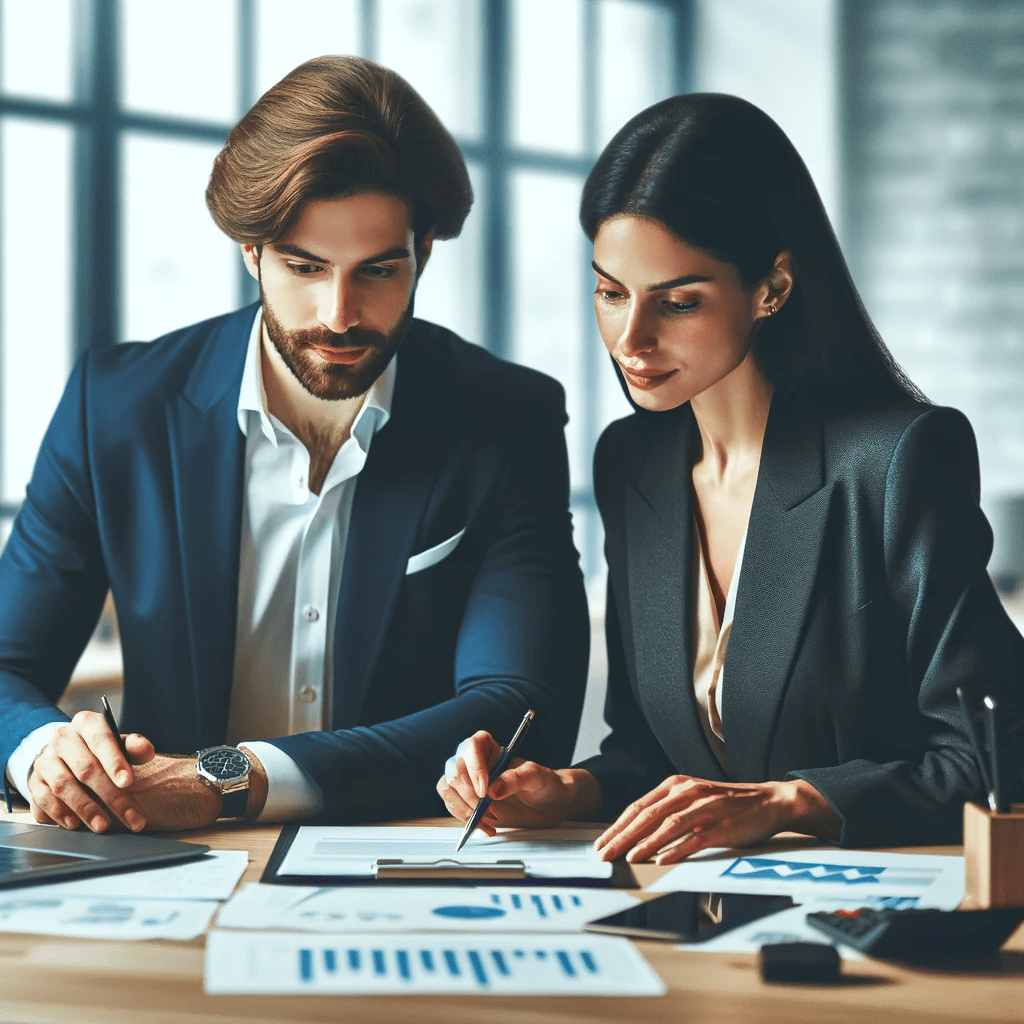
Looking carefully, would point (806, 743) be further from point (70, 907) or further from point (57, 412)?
point (57, 412)

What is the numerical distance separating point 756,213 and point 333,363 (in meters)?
0.63

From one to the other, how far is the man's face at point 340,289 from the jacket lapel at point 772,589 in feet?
1.94

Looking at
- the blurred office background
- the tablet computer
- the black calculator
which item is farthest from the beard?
the blurred office background

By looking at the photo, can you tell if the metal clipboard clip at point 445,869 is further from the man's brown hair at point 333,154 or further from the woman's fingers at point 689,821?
the man's brown hair at point 333,154

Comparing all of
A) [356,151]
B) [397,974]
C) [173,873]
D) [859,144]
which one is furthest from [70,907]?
[859,144]

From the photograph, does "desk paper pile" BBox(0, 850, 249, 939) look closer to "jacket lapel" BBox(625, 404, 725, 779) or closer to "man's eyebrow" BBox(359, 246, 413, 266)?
"jacket lapel" BBox(625, 404, 725, 779)

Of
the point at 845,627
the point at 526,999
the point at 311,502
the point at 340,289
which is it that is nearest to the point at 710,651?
the point at 845,627

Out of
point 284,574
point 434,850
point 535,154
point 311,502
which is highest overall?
point 535,154

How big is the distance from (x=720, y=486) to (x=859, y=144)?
16.3ft

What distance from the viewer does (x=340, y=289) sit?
73.2 inches

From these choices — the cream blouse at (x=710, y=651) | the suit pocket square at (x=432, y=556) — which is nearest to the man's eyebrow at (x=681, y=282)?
the cream blouse at (x=710, y=651)

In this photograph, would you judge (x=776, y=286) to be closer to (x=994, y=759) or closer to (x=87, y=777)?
(x=994, y=759)

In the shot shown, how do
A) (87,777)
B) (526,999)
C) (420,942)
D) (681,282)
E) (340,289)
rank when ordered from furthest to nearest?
(340,289) < (681,282) < (87,777) < (420,942) < (526,999)

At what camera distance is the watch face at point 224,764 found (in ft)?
5.29
